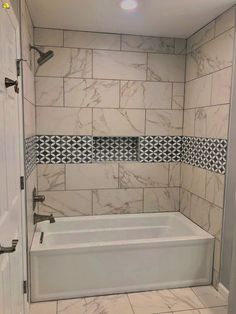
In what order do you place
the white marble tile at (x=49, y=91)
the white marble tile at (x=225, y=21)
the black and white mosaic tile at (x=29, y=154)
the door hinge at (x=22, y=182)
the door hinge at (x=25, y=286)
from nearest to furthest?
the door hinge at (x=22, y=182), the door hinge at (x=25, y=286), the black and white mosaic tile at (x=29, y=154), the white marble tile at (x=225, y=21), the white marble tile at (x=49, y=91)

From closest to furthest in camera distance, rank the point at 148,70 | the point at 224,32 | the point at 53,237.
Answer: the point at 224,32, the point at 53,237, the point at 148,70

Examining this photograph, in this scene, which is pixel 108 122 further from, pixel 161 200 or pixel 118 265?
pixel 118 265

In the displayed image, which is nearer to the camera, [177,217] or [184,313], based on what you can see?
[184,313]

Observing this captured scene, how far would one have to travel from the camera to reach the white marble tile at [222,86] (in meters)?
2.27

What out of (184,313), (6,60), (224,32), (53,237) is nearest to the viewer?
(6,60)

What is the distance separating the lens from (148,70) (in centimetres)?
301

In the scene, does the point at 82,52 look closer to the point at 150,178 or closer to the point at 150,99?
the point at 150,99

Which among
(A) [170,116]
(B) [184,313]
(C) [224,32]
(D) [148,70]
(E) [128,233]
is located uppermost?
(C) [224,32]

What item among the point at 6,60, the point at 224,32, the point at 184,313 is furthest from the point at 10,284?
the point at 224,32

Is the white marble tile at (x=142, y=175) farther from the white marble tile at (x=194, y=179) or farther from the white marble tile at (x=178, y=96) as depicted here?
the white marble tile at (x=178, y=96)

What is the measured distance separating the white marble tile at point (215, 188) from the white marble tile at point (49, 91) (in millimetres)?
1788

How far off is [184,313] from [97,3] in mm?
2701

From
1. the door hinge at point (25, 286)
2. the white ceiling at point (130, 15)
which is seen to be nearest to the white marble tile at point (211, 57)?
the white ceiling at point (130, 15)

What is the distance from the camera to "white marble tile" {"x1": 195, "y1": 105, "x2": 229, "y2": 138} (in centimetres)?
233
